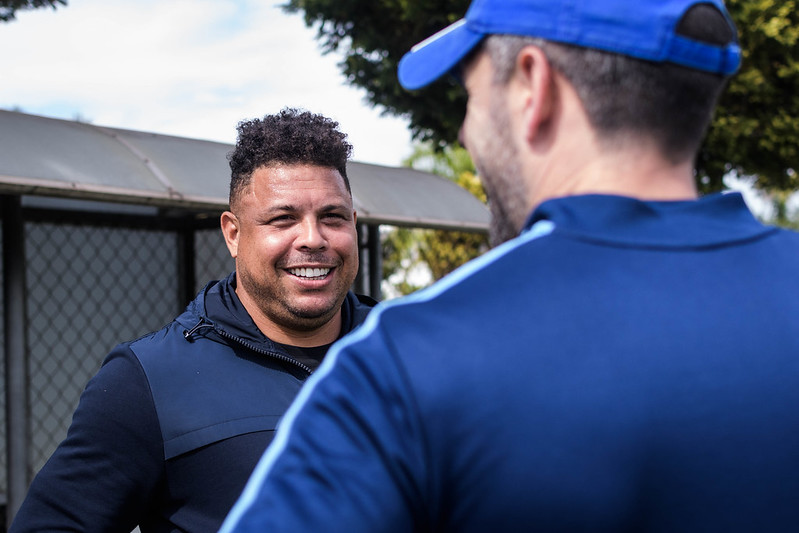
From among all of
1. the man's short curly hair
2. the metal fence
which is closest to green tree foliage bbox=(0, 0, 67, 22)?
the metal fence

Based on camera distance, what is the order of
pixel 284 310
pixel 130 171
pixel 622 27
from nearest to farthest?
pixel 622 27 < pixel 284 310 < pixel 130 171

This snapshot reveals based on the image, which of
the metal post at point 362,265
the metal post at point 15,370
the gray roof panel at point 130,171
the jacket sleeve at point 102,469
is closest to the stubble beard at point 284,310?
the jacket sleeve at point 102,469

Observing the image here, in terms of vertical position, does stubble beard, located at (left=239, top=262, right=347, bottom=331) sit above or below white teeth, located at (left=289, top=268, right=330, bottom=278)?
below

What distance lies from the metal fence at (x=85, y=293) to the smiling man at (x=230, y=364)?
316 cm

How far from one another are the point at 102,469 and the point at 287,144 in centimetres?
114

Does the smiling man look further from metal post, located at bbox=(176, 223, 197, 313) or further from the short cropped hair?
metal post, located at bbox=(176, 223, 197, 313)

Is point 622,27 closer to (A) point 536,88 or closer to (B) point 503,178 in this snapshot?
(A) point 536,88

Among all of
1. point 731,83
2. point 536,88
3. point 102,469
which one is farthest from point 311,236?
point 731,83

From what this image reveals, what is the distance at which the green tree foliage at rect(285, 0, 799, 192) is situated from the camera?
1006 centimetres

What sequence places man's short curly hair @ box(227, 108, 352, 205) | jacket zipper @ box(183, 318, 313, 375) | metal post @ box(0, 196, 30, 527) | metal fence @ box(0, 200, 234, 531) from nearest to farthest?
jacket zipper @ box(183, 318, 313, 375), man's short curly hair @ box(227, 108, 352, 205), metal post @ box(0, 196, 30, 527), metal fence @ box(0, 200, 234, 531)

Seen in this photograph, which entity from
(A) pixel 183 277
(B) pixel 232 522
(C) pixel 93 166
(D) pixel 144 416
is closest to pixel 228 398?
(D) pixel 144 416

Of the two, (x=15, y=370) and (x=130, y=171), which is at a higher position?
(x=130, y=171)

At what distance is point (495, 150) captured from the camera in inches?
43.4

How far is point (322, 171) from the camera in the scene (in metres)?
2.72
